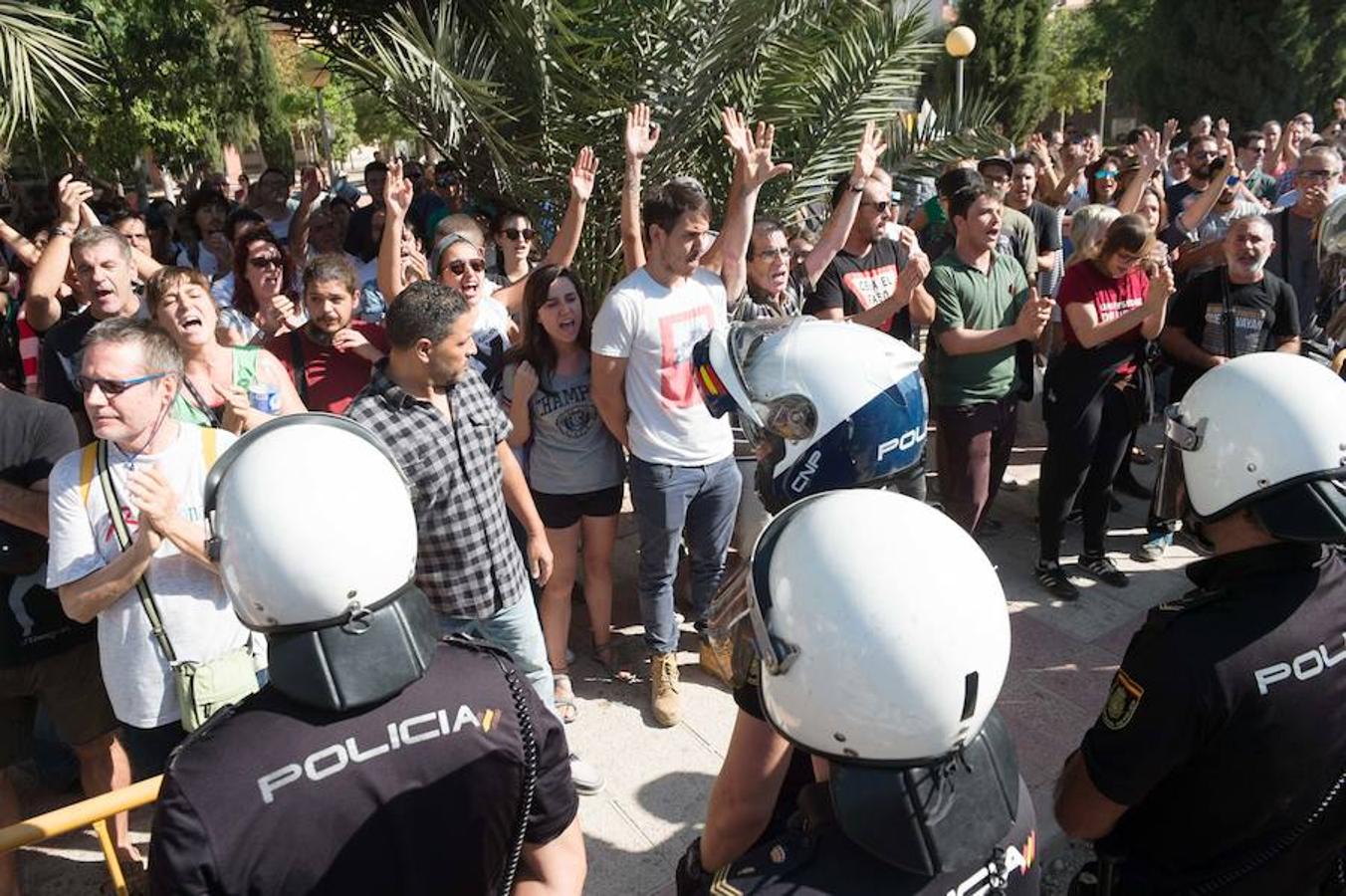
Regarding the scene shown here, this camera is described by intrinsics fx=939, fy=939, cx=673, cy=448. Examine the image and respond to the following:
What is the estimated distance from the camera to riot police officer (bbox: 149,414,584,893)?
1320mm

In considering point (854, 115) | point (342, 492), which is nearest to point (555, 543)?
point (342, 492)

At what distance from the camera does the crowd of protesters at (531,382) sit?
2.45 metres

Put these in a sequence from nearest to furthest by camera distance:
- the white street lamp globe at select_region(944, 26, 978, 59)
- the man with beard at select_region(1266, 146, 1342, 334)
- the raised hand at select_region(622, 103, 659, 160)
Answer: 1. the raised hand at select_region(622, 103, 659, 160)
2. the man with beard at select_region(1266, 146, 1342, 334)
3. the white street lamp globe at select_region(944, 26, 978, 59)

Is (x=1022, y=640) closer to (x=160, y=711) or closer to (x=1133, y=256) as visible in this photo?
(x=1133, y=256)

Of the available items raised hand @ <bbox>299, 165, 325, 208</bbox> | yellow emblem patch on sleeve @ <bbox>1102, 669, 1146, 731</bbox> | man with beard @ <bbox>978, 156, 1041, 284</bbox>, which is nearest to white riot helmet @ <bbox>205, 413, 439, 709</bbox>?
yellow emblem patch on sleeve @ <bbox>1102, 669, 1146, 731</bbox>

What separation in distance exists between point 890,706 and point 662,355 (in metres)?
2.41

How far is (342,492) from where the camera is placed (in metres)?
1.46

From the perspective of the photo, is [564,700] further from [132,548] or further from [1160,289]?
[1160,289]

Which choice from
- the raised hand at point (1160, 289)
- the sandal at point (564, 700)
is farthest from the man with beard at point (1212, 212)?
the sandal at point (564, 700)

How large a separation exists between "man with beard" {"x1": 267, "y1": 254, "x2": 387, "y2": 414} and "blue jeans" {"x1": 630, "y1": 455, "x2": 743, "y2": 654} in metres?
1.13

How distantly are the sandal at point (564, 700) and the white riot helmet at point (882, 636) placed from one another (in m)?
2.50

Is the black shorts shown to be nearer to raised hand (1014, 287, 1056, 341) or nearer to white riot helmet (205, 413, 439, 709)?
raised hand (1014, 287, 1056, 341)

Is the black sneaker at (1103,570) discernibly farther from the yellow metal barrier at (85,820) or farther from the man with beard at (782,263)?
the yellow metal barrier at (85,820)

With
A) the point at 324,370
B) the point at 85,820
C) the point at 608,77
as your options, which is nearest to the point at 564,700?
the point at 324,370
